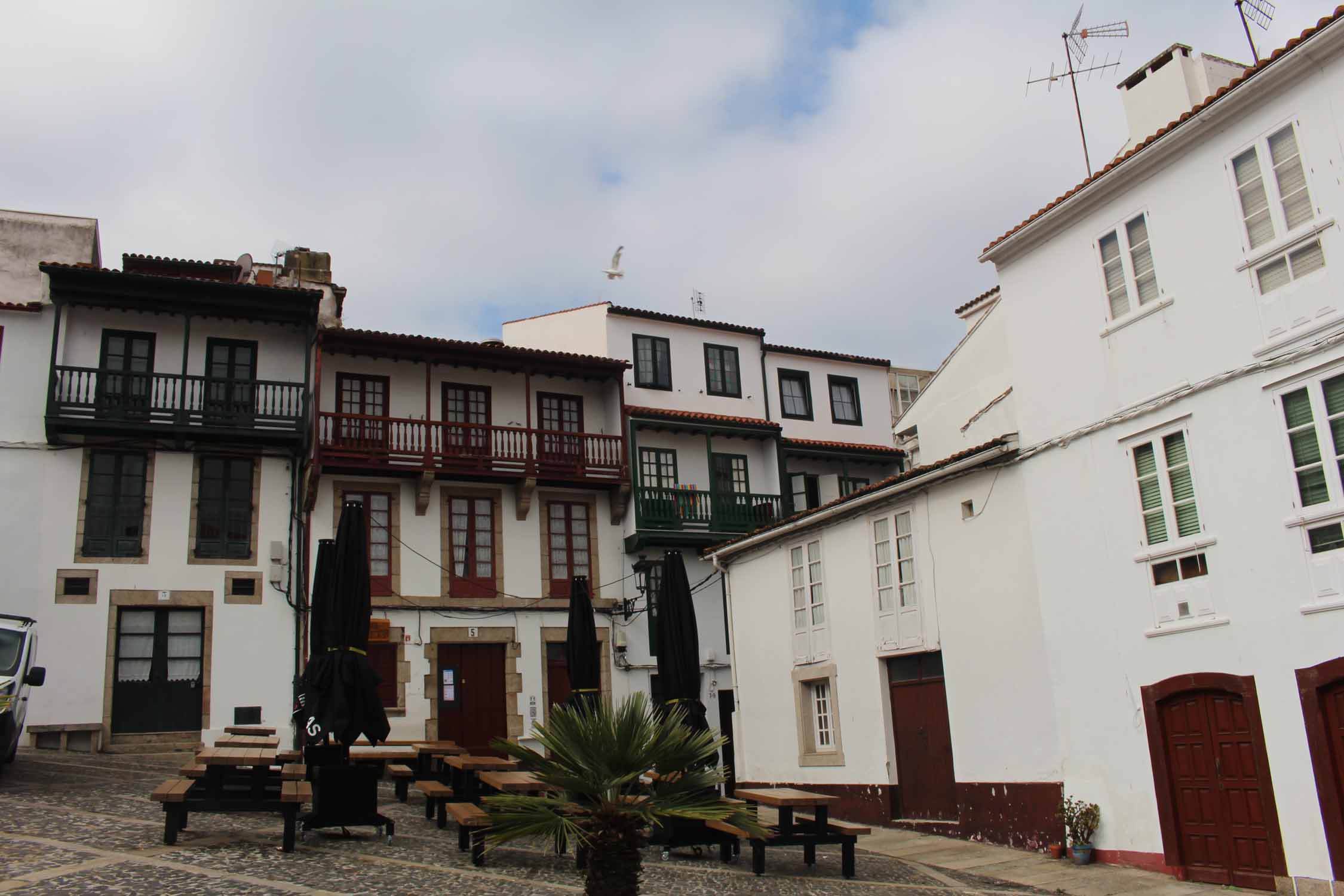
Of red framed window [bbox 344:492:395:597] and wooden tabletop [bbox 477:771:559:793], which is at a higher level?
red framed window [bbox 344:492:395:597]

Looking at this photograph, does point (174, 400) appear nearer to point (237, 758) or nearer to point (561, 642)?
point (561, 642)

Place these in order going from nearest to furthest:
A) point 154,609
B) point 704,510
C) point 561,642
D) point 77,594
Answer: point 77,594
point 154,609
point 561,642
point 704,510

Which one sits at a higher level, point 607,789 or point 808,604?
point 808,604

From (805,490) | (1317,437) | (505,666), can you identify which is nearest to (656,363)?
(805,490)

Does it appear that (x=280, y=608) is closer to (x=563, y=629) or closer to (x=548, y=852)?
(x=563, y=629)

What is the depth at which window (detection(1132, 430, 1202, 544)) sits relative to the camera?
11.4 meters

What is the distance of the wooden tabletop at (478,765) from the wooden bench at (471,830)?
1.22 meters

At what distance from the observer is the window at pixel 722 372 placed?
28.3 meters

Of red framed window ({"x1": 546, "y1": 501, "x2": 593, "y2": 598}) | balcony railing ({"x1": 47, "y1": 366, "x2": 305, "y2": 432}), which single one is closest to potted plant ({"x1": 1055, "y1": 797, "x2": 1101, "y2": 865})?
red framed window ({"x1": 546, "y1": 501, "x2": 593, "y2": 598})

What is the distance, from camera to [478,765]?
43.7 feet

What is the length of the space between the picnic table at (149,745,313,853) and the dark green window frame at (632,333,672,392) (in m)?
17.1

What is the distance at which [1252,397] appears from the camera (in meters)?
10.6

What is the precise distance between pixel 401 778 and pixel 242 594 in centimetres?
810

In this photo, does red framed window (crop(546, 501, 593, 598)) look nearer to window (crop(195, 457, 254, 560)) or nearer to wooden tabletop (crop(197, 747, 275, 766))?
window (crop(195, 457, 254, 560))
